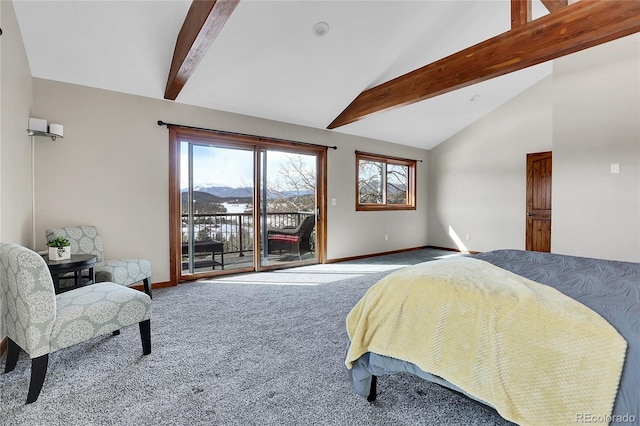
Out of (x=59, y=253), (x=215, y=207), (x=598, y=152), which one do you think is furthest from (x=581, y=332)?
(x=215, y=207)

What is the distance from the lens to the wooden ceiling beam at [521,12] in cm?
288

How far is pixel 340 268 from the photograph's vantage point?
504cm

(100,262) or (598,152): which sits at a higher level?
(598,152)

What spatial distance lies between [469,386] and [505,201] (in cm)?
571

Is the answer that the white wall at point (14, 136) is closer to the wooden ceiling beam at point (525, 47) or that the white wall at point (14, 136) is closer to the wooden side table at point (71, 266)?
the wooden side table at point (71, 266)

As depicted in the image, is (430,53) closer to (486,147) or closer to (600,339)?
(486,147)

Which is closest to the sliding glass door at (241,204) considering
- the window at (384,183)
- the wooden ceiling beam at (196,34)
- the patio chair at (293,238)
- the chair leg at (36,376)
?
the patio chair at (293,238)

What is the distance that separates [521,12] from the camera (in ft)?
9.53

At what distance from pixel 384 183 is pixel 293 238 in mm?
2553

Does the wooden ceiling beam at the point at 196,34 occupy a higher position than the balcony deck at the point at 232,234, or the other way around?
the wooden ceiling beam at the point at 196,34

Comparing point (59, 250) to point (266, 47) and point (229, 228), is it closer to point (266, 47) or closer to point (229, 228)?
point (229, 228)

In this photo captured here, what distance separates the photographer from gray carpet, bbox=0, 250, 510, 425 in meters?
1.50

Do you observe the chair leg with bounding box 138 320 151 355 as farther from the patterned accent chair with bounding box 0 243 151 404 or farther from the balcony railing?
the balcony railing

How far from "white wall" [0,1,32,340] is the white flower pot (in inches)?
9.9
